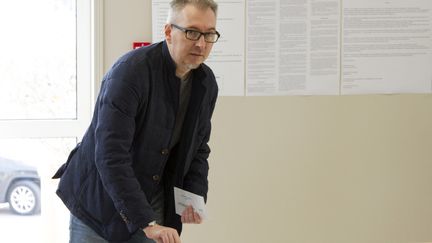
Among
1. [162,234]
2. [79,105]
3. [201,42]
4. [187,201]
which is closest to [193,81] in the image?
[201,42]

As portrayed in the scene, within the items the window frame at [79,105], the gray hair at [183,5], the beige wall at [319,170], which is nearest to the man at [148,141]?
the gray hair at [183,5]

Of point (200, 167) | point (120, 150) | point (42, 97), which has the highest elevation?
point (42, 97)

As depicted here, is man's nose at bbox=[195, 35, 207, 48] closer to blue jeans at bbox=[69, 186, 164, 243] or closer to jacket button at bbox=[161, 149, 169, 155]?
jacket button at bbox=[161, 149, 169, 155]

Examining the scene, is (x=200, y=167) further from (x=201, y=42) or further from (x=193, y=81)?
(x=201, y=42)

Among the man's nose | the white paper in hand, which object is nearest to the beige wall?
the white paper in hand

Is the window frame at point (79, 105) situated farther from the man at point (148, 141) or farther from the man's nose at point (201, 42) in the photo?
the man's nose at point (201, 42)

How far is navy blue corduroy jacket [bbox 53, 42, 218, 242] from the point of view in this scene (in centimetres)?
167

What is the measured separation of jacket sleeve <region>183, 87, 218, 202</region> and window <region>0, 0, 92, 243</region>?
129cm

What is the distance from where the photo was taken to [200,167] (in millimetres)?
2098

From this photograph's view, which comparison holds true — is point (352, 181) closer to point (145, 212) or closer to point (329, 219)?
point (329, 219)

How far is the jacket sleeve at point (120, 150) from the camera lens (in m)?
1.66

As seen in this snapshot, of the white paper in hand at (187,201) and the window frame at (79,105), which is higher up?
the window frame at (79,105)

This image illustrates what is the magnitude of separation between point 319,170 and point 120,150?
184cm

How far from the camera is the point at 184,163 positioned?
1.97 m
